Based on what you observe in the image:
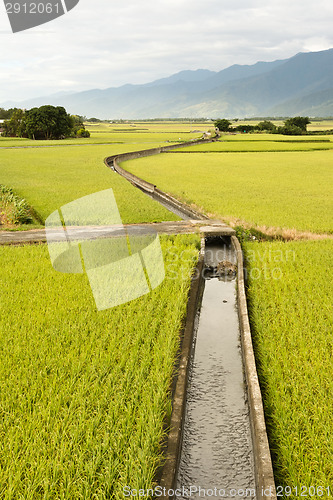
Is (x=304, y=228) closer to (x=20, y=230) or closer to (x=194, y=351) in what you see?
(x=194, y=351)

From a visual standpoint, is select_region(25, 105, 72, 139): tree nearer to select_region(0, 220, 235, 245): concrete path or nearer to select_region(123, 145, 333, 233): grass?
select_region(123, 145, 333, 233): grass

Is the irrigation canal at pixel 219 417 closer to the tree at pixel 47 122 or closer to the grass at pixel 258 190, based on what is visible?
the grass at pixel 258 190

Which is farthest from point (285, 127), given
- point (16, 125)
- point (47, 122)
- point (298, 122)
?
point (16, 125)

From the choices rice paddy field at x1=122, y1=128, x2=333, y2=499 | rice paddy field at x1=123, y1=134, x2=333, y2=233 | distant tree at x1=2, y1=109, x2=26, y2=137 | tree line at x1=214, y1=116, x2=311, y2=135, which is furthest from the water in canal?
A: tree line at x1=214, y1=116, x2=311, y2=135

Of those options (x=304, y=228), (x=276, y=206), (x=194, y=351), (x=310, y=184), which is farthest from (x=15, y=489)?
(x=310, y=184)

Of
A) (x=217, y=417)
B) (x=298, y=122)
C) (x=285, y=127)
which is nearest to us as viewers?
(x=217, y=417)

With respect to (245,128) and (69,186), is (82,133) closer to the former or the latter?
(245,128)

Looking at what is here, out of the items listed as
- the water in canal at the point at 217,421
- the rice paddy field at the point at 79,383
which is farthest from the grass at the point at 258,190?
the water in canal at the point at 217,421
